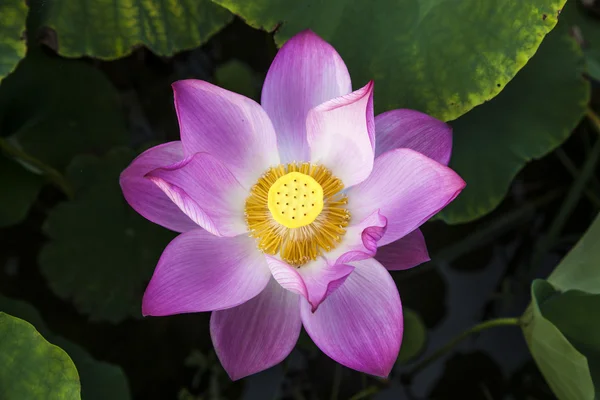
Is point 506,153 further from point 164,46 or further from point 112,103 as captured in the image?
point 112,103

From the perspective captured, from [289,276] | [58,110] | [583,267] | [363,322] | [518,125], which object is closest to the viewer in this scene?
[289,276]

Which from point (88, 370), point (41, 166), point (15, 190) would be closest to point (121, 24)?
point (41, 166)

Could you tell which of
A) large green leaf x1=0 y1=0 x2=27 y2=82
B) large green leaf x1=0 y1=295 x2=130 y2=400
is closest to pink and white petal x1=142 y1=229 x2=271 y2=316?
large green leaf x1=0 y1=295 x2=130 y2=400

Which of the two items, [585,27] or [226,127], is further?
[585,27]

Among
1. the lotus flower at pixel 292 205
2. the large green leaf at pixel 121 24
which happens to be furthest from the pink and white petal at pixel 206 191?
the large green leaf at pixel 121 24

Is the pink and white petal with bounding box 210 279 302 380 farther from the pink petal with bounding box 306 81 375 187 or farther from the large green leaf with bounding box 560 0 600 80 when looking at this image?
the large green leaf with bounding box 560 0 600 80

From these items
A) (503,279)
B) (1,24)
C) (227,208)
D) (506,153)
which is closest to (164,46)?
(1,24)

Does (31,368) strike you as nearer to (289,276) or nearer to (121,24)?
(289,276)
